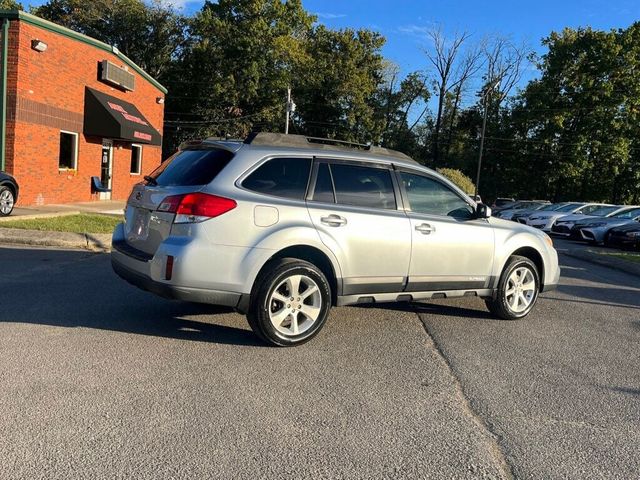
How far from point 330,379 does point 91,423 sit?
171 centimetres

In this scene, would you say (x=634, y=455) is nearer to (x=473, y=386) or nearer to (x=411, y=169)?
(x=473, y=386)

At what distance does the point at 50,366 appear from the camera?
417cm

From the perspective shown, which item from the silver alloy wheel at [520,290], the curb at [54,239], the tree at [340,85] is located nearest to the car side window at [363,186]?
the silver alloy wheel at [520,290]

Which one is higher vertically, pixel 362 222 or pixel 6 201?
pixel 362 222

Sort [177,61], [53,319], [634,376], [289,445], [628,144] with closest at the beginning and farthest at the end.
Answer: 1. [289,445]
2. [634,376]
3. [53,319]
4. [628,144]
5. [177,61]

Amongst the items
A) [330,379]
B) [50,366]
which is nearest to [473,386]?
[330,379]

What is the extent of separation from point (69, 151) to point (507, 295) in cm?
1617

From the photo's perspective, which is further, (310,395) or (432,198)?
(432,198)

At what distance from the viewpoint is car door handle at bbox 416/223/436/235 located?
18.2 feet

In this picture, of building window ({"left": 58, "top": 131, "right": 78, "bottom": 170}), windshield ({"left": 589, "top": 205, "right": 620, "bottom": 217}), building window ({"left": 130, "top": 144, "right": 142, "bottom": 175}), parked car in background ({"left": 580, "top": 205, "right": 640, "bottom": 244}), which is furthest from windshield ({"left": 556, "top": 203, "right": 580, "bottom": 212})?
building window ({"left": 58, "top": 131, "right": 78, "bottom": 170})

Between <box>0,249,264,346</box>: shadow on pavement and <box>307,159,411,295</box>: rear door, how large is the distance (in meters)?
1.14

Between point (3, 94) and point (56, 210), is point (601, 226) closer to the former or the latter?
point (56, 210)

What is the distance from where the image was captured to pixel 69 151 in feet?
59.7

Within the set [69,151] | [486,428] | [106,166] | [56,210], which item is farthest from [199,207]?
[106,166]
